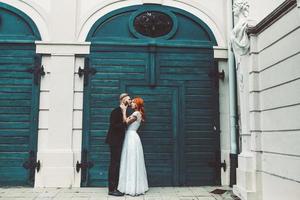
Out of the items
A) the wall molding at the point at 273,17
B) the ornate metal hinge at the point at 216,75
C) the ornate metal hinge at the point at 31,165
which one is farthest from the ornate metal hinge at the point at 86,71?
the wall molding at the point at 273,17

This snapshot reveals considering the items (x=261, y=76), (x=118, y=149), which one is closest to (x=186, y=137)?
(x=118, y=149)

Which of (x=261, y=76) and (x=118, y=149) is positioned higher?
(x=261, y=76)

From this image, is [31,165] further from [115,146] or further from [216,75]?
[216,75]

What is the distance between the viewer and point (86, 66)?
7055 mm

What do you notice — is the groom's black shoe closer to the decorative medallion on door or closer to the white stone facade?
the white stone facade

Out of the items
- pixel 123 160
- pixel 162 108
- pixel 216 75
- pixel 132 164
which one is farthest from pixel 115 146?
pixel 216 75

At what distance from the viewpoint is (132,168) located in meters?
6.06

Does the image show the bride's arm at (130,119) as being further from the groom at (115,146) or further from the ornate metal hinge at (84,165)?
the ornate metal hinge at (84,165)

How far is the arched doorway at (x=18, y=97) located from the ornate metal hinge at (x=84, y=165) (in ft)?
2.88

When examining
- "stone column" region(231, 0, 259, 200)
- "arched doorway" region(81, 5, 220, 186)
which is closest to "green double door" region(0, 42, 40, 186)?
"arched doorway" region(81, 5, 220, 186)

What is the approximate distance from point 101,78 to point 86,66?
0.40 meters

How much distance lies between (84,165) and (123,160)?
1105 mm

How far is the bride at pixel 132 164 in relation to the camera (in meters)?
6.05

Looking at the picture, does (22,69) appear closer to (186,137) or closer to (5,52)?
(5,52)
